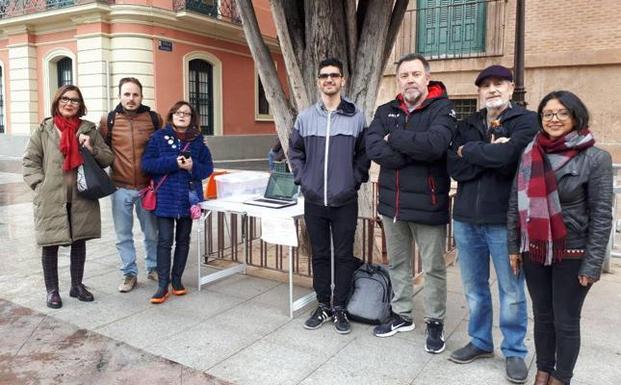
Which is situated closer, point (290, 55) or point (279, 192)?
point (279, 192)

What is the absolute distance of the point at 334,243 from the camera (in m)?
4.17

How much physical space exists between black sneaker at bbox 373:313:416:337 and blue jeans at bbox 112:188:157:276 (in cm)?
244

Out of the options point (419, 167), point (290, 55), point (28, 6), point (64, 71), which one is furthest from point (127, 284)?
point (28, 6)

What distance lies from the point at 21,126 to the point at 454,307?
65.3 feet

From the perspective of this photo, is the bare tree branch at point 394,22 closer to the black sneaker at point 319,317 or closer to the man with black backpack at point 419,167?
the man with black backpack at point 419,167

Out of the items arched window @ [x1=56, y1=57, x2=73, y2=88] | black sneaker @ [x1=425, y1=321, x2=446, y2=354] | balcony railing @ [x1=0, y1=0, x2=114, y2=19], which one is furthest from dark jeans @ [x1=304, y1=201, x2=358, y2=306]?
arched window @ [x1=56, y1=57, x2=73, y2=88]

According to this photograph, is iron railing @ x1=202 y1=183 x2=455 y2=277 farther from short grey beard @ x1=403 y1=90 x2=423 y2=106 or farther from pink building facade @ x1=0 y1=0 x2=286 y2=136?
pink building facade @ x1=0 y1=0 x2=286 y2=136

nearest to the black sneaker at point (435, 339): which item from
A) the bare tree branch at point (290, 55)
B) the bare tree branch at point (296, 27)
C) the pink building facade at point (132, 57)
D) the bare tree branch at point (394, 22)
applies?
the bare tree branch at point (290, 55)

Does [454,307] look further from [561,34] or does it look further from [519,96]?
[561,34]

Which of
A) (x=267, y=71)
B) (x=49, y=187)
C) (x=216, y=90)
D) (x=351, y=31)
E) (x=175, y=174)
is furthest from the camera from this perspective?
(x=216, y=90)

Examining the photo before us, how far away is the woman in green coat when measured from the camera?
14.9 feet

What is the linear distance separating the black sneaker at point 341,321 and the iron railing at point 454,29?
392 inches

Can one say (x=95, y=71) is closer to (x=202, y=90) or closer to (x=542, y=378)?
(x=202, y=90)

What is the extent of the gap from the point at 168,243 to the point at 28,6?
Result: 1848 cm
